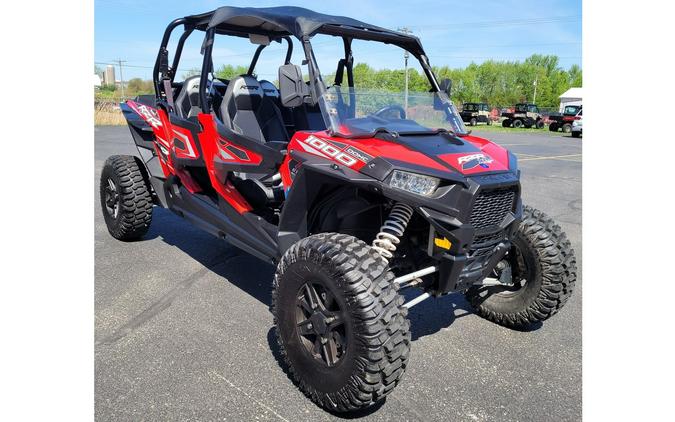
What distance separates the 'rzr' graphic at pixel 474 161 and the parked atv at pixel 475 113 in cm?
3741

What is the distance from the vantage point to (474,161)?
9.31ft

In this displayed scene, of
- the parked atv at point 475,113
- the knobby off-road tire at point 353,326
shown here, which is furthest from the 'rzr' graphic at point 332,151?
the parked atv at point 475,113

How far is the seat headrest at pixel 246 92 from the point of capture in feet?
14.8

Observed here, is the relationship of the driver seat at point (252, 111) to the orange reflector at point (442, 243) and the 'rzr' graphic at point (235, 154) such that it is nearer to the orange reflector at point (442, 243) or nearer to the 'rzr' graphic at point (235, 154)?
the 'rzr' graphic at point (235, 154)

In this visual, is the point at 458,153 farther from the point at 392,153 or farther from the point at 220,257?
the point at 220,257

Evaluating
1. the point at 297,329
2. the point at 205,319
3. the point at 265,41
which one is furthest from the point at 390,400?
the point at 265,41

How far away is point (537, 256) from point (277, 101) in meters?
2.74

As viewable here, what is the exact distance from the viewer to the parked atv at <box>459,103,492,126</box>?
1560 inches

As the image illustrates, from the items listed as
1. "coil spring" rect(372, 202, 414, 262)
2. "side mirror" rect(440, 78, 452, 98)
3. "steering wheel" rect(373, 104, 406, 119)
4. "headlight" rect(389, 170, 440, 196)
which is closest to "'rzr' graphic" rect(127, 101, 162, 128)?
"steering wheel" rect(373, 104, 406, 119)

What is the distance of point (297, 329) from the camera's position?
9.24 ft

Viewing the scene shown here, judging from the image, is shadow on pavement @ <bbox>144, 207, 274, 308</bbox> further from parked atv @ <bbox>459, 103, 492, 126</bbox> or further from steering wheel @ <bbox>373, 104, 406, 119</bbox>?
parked atv @ <bbox>459, 103, 492, 126</bbox>

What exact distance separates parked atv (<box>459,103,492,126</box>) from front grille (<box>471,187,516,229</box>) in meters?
37.4

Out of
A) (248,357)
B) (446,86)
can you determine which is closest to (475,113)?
(446,86)

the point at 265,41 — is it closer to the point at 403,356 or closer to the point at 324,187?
the point at 324,187
